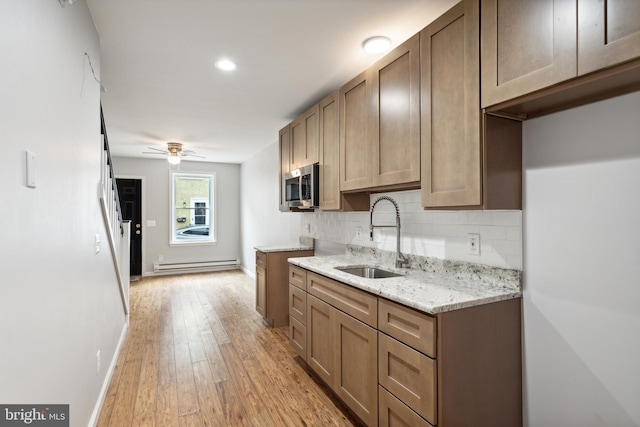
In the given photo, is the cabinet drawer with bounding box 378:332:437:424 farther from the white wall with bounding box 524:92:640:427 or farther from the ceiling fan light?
the ceiling fan light

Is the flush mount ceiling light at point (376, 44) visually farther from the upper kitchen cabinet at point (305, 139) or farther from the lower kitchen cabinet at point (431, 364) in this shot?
the lower kitchen cabinet at point (431, 364)

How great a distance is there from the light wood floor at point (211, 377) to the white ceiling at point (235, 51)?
250 cm

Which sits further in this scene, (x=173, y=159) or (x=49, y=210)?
(x=173, y=159)

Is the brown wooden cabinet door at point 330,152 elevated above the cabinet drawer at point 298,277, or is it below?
above

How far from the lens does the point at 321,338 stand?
2426mm

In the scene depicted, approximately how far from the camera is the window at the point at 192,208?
6.98 meters

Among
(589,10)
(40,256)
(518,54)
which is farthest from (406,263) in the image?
(40,256)

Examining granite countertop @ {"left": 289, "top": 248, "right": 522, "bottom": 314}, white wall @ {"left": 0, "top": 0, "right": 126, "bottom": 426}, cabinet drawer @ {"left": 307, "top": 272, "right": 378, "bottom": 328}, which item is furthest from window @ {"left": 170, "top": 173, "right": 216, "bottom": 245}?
granite countertop @ {"left": 289, "top": 248, "right": 522, "bottom": 314}

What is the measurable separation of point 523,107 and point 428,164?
518mm

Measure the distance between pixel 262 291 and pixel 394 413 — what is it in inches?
96.7

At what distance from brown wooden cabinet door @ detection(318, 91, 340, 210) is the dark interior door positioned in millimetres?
5183

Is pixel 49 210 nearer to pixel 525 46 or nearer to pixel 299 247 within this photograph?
pixel 525 46

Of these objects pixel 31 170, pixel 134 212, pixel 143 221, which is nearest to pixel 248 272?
pixel 143 221

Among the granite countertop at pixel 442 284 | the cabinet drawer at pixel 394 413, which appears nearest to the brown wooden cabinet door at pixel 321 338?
the granite countertop at pixel 442 284
